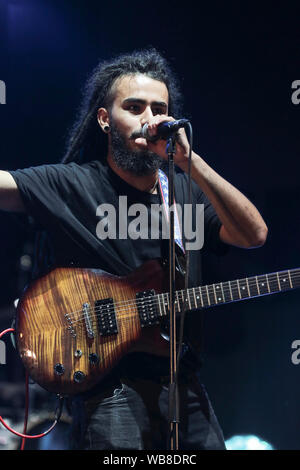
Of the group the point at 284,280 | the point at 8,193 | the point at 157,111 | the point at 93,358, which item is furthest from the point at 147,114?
the point at 93,358

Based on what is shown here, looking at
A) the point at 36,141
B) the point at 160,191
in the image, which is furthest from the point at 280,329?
the point at 36,141

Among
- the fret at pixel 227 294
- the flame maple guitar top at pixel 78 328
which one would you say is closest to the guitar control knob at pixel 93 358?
the flame maple guitar top at pixel 78 328

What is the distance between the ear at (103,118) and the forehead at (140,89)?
12 centimetres

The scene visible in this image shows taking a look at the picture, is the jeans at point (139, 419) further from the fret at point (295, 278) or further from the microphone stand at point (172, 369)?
the fret at point (295, 278)

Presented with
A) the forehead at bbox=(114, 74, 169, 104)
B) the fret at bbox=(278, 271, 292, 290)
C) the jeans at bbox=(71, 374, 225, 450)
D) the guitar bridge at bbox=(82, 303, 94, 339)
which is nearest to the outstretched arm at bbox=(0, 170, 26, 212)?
the guitar bridge at bbox=(82, 303, 94, 339)

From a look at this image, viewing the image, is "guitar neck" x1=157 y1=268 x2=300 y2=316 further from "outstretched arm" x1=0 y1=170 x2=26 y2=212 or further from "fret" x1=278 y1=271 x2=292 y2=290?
"outstretched arm" x1=0 y1=170 x2=26 y2=212

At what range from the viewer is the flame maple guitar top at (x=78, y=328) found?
1903 mm

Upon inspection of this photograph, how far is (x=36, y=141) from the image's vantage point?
3.18 m

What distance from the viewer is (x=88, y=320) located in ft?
6.51

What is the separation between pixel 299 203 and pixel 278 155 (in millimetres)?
347

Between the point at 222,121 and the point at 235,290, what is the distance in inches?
58.5

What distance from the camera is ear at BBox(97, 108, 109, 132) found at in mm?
2525

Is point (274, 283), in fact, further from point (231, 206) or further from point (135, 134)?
point (135, 134)

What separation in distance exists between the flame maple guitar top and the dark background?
1.15m
